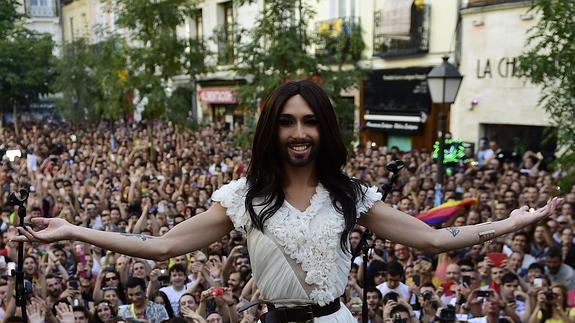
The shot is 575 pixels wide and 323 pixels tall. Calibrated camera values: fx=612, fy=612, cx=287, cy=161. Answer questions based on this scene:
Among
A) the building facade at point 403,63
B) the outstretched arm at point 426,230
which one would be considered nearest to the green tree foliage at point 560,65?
the outstretched arm at point 426,230

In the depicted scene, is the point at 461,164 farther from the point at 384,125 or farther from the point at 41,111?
the point at 41,111

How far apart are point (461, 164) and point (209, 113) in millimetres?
15880

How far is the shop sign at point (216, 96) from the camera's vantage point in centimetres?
2416

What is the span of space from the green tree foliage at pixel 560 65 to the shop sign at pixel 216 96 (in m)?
17.5

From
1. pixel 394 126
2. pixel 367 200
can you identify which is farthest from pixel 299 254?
pixel 394 126

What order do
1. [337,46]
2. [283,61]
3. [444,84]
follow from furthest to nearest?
[337,46]
[283,61]
[444,84]

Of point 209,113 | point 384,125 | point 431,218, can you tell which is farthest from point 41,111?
point 431,218

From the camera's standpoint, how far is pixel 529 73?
7184 mm

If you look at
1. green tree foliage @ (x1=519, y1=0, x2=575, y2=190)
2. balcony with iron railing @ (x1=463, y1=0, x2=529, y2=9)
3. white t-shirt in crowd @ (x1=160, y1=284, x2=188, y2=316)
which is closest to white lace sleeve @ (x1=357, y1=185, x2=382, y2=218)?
white t-shirt in crowd @ (x1=160, y1=284, x2=188, y2=316)

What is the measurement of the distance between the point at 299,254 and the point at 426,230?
520 mm

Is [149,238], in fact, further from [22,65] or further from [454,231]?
[22,65]

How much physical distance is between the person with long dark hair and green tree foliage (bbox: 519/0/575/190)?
5.07 metres

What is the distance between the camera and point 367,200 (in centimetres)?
230

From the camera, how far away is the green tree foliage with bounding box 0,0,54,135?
23.1 metres
